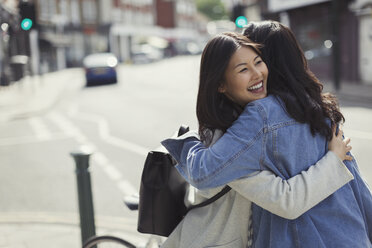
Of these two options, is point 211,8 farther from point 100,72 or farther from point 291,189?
point 291,189

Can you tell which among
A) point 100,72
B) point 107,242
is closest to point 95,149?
point 107,242

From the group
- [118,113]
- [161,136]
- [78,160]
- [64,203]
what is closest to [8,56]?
[118,113]

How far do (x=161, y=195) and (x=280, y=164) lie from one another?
23.1 inches

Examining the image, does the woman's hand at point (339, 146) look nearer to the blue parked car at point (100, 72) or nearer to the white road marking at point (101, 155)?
the white road marking at point (101, 155)

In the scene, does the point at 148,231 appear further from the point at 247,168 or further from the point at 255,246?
the point at 247,168

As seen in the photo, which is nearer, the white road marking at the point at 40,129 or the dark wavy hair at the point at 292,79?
the dark wavy hair at the point at 292,79

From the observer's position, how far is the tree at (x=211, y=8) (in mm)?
100625

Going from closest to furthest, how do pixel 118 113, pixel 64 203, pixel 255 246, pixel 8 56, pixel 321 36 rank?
pixel 255 246 → pixel 64 203 → pixel 118 113 → pixel 321 36 → pixel 8 56

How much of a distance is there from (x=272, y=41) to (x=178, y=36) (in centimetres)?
7845

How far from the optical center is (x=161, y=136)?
9.00 m

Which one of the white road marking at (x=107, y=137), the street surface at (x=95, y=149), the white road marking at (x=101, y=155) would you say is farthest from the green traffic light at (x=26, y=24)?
the white road marking at (x=107, y=137)

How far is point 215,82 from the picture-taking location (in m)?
1.68

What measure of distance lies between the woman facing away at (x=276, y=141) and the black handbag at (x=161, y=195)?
21 cm

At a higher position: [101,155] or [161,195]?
[161,195]
